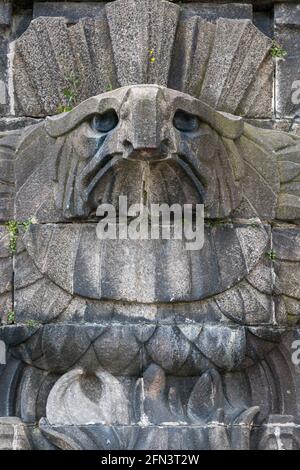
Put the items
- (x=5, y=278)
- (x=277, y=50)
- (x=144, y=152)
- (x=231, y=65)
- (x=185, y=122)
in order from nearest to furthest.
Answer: (x=144, y=152), (x=185, y=122), (x=5, y=278), (x=231, y=65), (x=277, y=50)

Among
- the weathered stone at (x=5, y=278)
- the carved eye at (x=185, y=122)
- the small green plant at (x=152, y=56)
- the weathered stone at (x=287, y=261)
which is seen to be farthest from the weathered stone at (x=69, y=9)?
the weathered stone at (x=287, y=261)

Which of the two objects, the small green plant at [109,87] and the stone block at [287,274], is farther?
the small green plant at [109,87]

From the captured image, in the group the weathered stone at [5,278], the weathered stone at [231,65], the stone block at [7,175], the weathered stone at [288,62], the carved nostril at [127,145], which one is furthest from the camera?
the weathered stone at [288,62]

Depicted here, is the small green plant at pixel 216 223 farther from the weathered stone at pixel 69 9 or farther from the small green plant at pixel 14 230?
the weathered stone at pixel 69 9

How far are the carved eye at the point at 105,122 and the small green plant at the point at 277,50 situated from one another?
1.17 m

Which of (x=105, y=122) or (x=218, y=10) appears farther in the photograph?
(x=218, y=10)

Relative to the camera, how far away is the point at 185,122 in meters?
9.83

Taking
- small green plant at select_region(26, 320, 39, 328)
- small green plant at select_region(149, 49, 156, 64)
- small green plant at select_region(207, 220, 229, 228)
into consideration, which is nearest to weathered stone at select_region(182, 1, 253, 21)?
small green plant at select_region(149, 49, 156, 64)

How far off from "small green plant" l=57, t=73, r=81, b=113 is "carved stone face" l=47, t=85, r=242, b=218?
21cm

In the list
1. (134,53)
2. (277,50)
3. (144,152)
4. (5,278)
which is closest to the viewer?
(144,152)

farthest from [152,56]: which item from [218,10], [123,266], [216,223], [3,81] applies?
[123,266]

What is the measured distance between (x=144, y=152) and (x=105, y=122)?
1.36 ft

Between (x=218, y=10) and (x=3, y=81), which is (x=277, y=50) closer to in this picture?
(x=218, y=10)

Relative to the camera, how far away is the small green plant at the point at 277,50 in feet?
33.9
